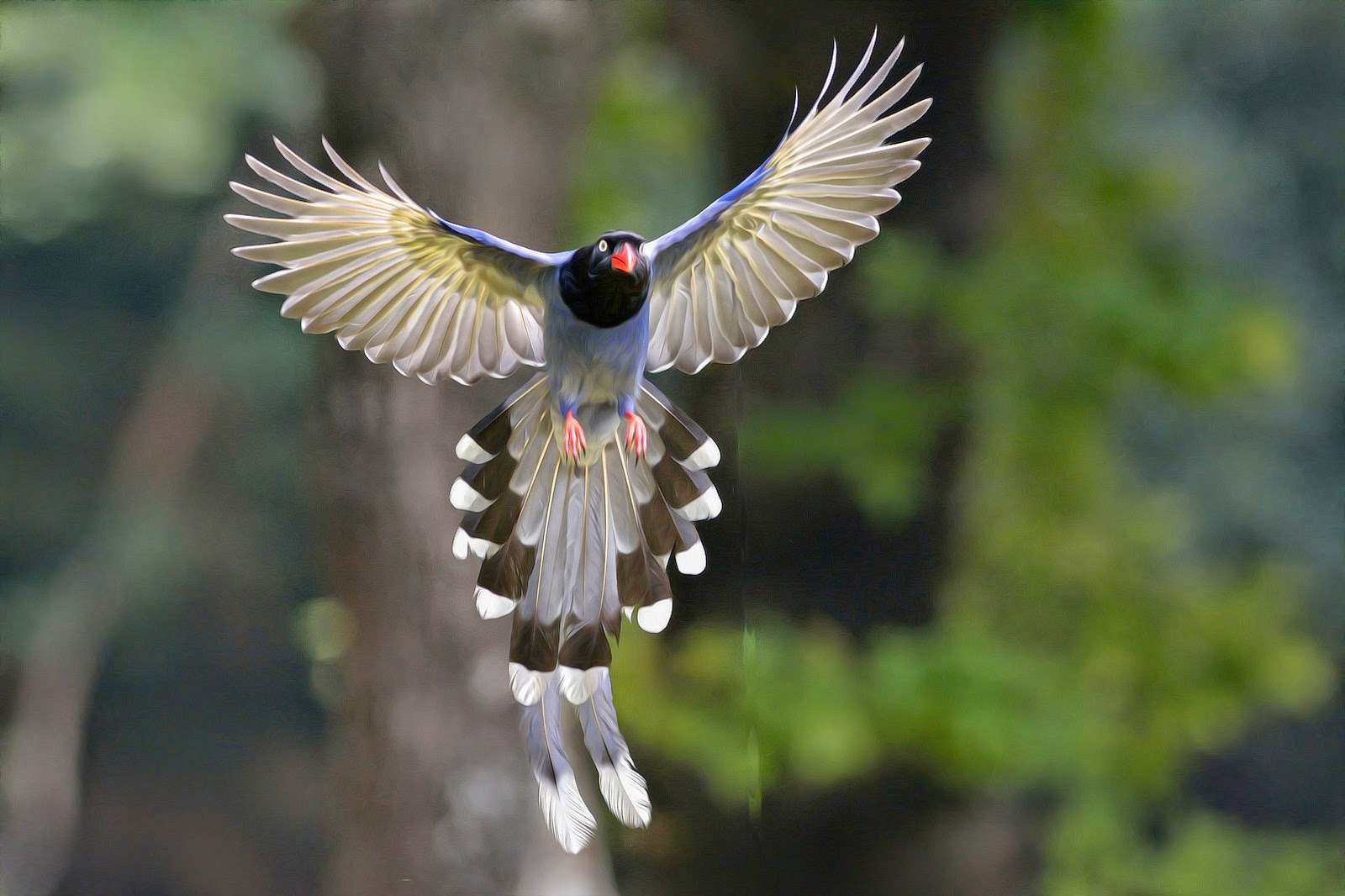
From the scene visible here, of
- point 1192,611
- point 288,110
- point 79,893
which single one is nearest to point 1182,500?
point 1192,611

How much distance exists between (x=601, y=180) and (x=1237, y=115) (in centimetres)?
61

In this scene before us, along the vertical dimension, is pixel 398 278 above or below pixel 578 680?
above

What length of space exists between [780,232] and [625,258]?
0.15 meters

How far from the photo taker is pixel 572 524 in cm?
92

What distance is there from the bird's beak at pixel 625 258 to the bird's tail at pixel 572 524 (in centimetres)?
12

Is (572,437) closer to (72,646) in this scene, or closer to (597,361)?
(597,361)

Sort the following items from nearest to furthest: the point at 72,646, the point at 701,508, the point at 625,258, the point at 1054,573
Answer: the point at 625,258
the point at 701,508
the point at 72,646
the point at 1054,573

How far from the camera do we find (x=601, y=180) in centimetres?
125

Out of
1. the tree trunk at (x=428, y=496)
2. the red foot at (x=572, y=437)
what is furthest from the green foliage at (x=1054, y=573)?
the red foot at (x=572, y=437)

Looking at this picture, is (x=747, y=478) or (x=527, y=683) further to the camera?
(x=747, y=478)

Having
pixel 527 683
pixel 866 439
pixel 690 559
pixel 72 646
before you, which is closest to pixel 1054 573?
pixel 866 439

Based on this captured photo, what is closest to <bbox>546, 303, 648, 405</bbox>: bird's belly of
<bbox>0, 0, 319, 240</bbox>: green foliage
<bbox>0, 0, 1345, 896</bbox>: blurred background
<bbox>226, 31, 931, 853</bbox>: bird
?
<bbox>226, 31, 931, 853</bbox>: bird

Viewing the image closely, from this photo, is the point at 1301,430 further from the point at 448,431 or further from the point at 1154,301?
the point at 448,431

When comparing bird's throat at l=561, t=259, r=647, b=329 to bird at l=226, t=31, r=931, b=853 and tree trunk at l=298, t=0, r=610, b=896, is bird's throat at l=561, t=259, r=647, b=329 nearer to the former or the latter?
bird at l=226, t=31, r=931, b=853
